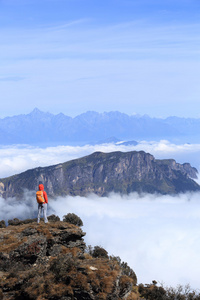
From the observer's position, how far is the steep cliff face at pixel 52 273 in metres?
26.6

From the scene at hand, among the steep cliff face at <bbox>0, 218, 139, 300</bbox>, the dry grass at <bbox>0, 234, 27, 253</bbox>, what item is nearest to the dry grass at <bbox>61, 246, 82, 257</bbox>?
the steep cliff face at <bbox>0, 218, 139, 300</bbox>

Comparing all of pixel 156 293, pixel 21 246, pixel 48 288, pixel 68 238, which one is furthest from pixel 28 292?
pixel 156 293

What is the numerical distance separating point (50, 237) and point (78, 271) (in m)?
6.65

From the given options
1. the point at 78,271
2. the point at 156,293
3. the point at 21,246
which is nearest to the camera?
the point at 78,271

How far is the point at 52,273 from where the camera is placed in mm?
28172

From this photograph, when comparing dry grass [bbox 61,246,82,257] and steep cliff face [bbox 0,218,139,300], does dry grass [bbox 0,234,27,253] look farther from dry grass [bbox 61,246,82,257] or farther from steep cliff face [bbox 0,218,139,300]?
dry grass [bbox 61,246,82,257]

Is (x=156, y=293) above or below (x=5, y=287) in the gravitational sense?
below

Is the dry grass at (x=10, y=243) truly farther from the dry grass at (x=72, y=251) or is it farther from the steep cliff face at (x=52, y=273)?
the dry grass at (x=72, y=251)

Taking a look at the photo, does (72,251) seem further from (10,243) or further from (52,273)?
(52,273)

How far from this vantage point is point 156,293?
39156 mm

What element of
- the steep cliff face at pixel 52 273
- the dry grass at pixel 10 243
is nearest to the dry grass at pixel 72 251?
the steep cliff face at pixel 52 273

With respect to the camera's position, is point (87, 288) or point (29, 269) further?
point (29, 269)

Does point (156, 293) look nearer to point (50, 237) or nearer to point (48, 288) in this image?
point (50, 237)

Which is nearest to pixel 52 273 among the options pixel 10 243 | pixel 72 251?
pixel 72 251
